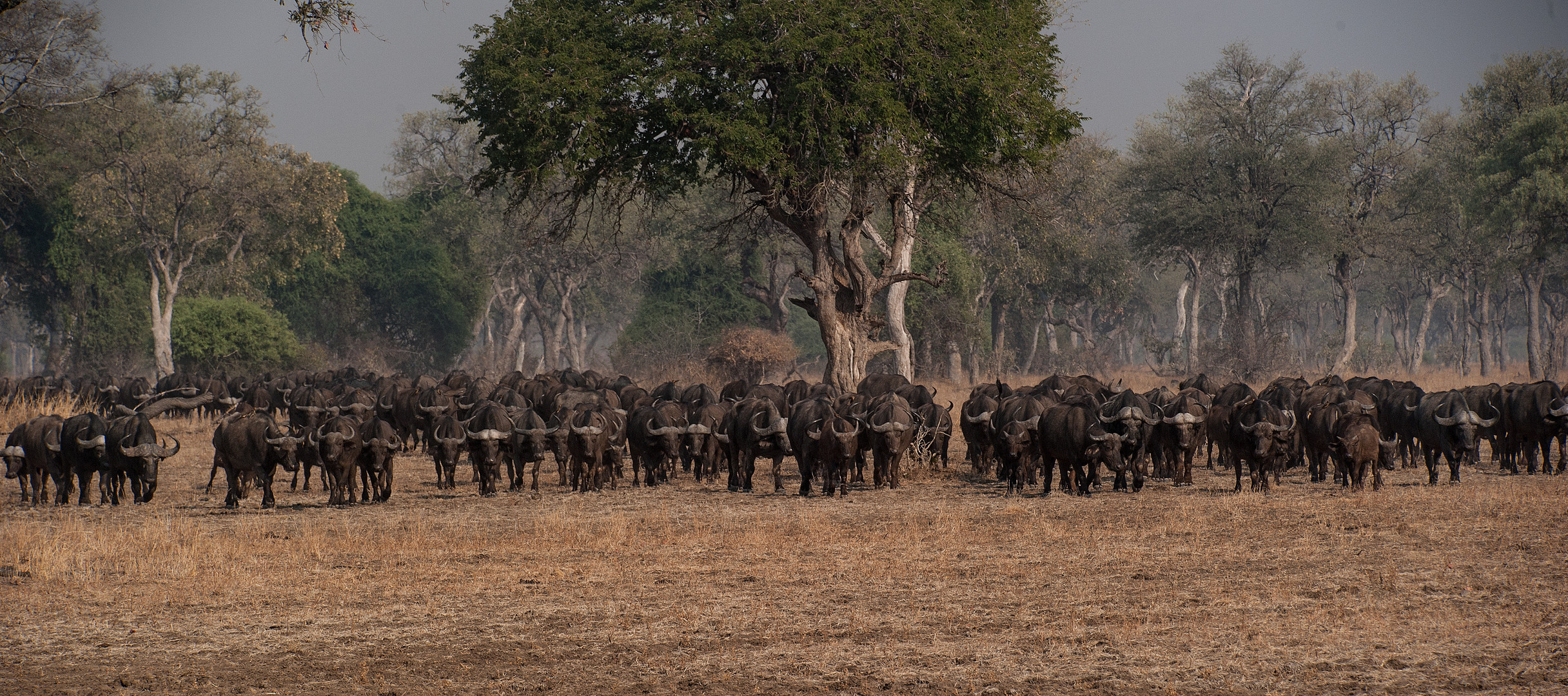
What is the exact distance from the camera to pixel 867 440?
63.5 feet

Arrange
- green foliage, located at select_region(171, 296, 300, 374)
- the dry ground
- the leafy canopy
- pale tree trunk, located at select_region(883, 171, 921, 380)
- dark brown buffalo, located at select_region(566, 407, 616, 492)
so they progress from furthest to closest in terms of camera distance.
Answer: green foliage, located at select_region(171, 296, 300, 374)
pale tree trunk, located at select_region(883, 171, 921, 380)
the leafy canopy
dark brown buffalo, located at select_region(566, 407, 616, 492)
the dry ground

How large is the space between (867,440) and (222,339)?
38214 millimetres

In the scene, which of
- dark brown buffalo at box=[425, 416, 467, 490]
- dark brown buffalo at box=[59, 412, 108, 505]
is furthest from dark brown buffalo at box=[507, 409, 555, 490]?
dark brown buffalo at box=[59, 412, 108, 505]

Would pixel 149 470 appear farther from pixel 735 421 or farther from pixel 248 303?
pixel 248 303

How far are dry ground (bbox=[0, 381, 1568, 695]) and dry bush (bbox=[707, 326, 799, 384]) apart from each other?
30.3 metres

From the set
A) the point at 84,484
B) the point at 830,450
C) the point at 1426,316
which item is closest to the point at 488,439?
the point at 830,450

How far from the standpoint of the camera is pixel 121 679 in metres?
8.45

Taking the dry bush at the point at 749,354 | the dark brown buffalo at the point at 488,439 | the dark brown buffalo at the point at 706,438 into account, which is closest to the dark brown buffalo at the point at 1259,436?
the dark brown buffalo at the point at 706,438

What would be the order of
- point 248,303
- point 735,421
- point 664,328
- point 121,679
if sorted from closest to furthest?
point 121,679, point 735,421, point 248,303, point 664,328

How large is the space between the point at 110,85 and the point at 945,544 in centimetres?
2323

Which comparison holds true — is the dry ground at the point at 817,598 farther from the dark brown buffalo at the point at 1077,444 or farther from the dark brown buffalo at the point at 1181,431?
the dark brown buffalo at the point at 1181,431

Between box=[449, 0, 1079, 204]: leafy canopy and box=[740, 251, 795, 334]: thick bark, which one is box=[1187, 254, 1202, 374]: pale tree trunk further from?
box=[449, 0, 1079, 204]: leafy canopy

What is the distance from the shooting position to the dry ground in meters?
8.26

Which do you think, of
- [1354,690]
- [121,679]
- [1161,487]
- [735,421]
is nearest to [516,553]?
[121,679]
